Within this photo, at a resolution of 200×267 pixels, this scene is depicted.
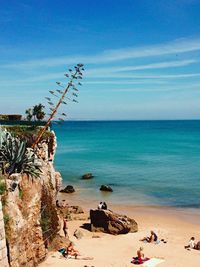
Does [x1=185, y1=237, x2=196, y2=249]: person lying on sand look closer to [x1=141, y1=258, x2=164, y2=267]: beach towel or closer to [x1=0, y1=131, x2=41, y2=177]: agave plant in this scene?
[x1=141, y1=258, x2=164, y2=267]: beach towel

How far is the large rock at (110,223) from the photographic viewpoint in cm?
2431

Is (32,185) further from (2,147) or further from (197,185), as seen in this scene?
(197,185)

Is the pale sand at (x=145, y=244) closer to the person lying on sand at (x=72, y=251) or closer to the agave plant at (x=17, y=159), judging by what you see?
the person lying on sand at (x=72, y=251)

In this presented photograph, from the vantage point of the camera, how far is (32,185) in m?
17.8

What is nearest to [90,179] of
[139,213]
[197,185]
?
[197,185]

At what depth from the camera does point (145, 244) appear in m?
22.6

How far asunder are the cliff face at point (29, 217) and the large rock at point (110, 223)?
15.3ft

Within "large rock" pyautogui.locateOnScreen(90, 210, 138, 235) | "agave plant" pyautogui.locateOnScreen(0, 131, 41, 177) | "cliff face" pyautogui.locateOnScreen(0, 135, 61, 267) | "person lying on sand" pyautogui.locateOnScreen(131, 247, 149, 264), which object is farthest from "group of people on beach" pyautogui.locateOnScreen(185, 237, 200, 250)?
"agave plant" pyautogui.locateOnScreen(0, 131, 41, 177)

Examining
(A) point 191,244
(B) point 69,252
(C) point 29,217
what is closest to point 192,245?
(A) point 191,244

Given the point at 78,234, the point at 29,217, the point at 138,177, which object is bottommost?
the point at 78,234

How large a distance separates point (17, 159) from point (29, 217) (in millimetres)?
2637

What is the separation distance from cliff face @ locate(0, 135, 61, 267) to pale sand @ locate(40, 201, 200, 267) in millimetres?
1120

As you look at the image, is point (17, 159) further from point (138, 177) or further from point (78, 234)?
point (138, 177)

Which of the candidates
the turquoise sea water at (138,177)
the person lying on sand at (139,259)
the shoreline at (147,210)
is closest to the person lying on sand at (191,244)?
the person lying on sand at (139,259)
